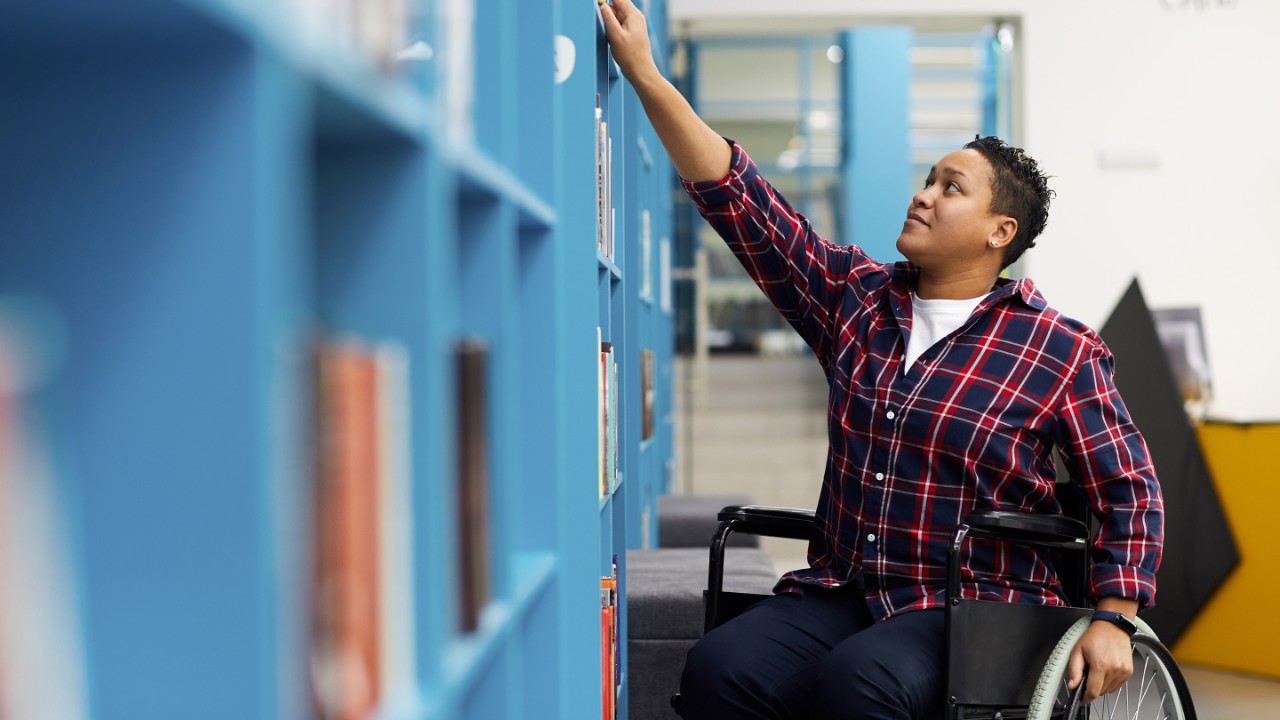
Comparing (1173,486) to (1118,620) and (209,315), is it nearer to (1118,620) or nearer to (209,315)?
(1118,620)

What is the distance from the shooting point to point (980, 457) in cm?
188

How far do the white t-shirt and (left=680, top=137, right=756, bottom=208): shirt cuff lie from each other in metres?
0.36

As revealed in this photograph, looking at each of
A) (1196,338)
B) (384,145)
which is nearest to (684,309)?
(1196,338)

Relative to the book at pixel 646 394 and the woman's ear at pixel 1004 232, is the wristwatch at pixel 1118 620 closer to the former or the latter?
the woman's ear at pixel 1004 232

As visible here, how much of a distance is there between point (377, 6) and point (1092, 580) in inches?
60.2

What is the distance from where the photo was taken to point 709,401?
314 inches

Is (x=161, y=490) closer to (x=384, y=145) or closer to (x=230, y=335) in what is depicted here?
(x=230, y=335)

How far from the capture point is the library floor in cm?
692

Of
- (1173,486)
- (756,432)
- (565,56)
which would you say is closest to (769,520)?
(565,56)

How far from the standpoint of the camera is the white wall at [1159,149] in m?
5.55

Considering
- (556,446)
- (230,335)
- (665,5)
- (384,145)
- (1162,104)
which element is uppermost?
(665,5)

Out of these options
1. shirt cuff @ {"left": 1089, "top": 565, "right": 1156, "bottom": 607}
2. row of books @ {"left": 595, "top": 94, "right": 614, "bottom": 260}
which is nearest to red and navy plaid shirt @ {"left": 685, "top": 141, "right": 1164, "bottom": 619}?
shirt cuff @ {"left": 1089, "top": 565, "right": 1156, "bottom": 607}

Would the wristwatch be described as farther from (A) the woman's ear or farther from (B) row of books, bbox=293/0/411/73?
(B) row of books, bbox=293/0/411/73

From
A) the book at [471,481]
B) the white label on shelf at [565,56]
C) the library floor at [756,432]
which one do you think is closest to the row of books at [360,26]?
the book at [471,481]
